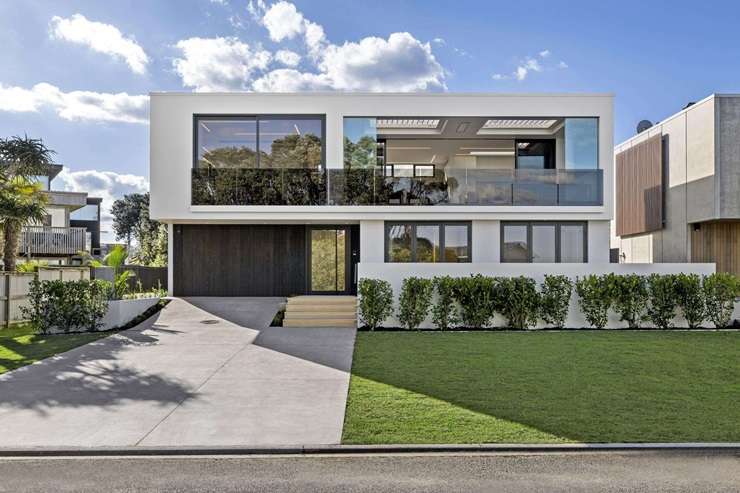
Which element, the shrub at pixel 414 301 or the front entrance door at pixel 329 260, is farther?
the front entrance door at pixel 329 260

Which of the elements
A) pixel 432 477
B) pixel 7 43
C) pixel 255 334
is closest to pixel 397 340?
pixel 255 334

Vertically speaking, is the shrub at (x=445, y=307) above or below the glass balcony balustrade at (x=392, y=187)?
below

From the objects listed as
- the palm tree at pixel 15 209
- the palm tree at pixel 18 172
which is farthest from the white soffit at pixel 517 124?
the palm tree at pixel 15 209

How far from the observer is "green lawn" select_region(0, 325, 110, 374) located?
1017 cm

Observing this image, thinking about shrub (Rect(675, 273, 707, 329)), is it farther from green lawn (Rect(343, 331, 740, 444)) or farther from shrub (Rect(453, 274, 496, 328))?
shrub (Rect(453, 274, 496, 328))

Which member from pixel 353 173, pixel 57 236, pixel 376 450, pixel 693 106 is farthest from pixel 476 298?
pixel 57 236

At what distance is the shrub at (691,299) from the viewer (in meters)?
14.4

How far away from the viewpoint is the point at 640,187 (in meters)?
23.1

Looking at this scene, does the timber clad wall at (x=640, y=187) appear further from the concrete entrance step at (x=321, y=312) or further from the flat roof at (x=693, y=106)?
the concrete entrance step at (x=321, y=312)

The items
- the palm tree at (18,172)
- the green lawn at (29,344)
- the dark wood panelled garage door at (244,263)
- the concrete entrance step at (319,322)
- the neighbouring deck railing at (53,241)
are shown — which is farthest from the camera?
the neighbouring deck railing at (53,241)

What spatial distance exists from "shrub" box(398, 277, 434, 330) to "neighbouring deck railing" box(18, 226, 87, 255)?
2220 centimetres

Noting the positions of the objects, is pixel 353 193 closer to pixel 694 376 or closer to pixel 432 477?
pixel 694 376

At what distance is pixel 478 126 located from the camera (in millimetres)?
19422

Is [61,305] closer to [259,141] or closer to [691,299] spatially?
[259,141]
